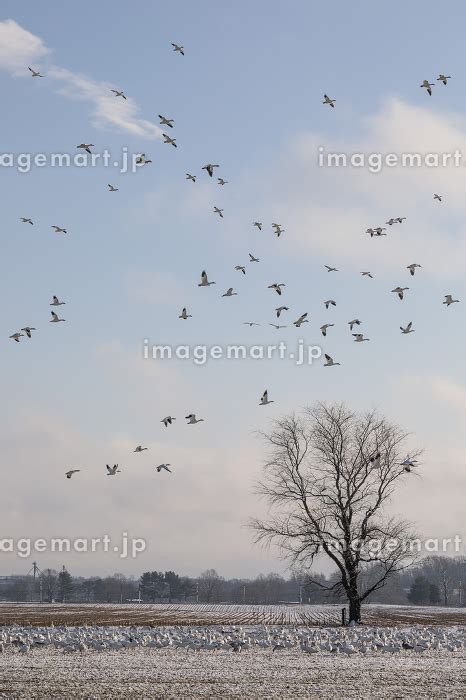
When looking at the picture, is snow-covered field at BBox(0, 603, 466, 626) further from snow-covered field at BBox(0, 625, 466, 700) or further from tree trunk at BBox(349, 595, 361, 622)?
snow-covered field at BBox(0, 625, 466, 700)

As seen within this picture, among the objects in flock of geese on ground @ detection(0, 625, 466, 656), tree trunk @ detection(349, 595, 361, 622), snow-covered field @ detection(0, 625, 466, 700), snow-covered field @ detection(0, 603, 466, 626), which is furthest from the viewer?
snow-covered field @ detection(0, 603, 466, 626)

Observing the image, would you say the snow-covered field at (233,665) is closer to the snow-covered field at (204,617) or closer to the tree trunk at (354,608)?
the tree trunk at (354,608)

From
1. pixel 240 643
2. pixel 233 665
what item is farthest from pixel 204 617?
pixel 233 665

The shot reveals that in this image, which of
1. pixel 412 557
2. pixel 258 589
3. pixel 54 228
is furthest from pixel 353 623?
pixel 258 589

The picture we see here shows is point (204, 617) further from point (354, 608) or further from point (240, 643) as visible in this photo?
point (240, 643)

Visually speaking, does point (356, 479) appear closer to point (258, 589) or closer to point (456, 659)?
point (456, 659)

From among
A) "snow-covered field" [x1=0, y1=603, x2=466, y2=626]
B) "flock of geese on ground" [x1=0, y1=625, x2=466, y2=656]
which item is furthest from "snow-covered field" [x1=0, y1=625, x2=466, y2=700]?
"snow-covered field" [x1=0, y1=603, x2=466, y2=626]

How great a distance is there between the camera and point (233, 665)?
24672mm

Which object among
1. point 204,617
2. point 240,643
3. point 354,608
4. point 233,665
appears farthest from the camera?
point 204,617

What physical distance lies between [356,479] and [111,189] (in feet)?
64.0

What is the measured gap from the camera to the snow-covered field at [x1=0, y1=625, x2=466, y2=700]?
19172 millimetres

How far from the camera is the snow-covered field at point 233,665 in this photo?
19.2 m

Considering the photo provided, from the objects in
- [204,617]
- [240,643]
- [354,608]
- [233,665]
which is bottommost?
[204,617]

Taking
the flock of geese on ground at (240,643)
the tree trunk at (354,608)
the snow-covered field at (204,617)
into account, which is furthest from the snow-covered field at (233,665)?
the snow-covered field at (204,617)
